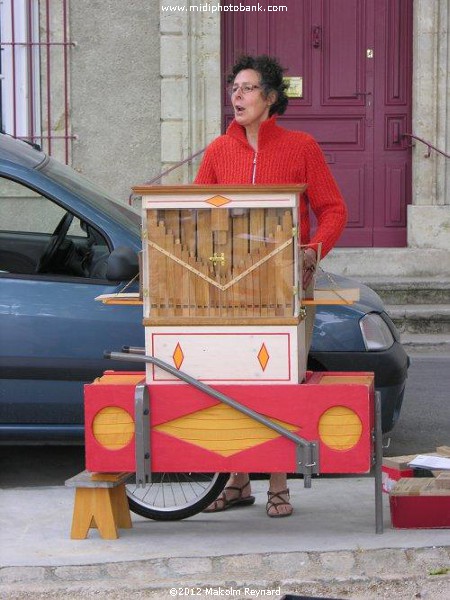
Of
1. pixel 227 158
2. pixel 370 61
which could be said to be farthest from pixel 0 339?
pixel 370 61

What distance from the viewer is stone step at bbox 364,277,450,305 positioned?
1186 cm

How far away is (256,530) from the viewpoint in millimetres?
5590

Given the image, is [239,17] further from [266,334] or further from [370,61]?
[266,334]

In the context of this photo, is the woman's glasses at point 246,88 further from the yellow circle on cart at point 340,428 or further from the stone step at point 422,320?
the stone step at point 422,320

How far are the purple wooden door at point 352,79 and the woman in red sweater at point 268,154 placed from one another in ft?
23.0

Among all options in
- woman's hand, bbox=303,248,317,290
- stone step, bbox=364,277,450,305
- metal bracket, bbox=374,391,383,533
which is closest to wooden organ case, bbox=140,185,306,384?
woman's hand, bbox=303,248,317,290

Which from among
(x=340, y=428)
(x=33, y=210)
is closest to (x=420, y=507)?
(x=340, y=428)

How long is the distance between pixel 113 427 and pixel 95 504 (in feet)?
1.24

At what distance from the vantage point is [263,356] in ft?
16.9

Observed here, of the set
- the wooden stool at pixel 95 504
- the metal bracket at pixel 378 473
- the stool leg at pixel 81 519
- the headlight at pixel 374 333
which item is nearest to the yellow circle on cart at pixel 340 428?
the metal bracket at pixel 378 473

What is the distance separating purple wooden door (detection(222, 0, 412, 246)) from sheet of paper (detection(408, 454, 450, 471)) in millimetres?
6900

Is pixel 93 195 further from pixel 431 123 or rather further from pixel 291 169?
pixel 431 123

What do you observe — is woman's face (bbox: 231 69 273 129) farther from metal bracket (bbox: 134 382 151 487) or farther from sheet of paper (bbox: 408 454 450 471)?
sheet of paper (bbox: 408 454 450 471)

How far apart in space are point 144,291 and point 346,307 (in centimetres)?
194
